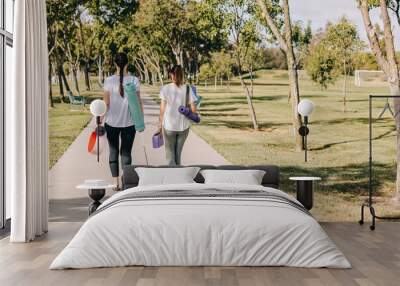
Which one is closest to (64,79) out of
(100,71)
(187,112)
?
(100,71)

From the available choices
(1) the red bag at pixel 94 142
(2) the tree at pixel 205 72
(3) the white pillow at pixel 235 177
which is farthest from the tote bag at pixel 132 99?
(3) the white pillow at pixel 235 177

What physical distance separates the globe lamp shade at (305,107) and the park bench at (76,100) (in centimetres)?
247

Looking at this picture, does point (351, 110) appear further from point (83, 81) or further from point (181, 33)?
point (83, 81)

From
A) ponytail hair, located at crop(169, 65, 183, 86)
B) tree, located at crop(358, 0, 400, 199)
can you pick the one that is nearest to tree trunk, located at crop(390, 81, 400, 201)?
tree, located at crop(358, 0, 400, 199)

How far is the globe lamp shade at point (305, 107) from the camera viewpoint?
7.69m

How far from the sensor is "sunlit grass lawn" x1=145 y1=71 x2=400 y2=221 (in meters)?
7.82

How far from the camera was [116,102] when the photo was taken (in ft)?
25.0

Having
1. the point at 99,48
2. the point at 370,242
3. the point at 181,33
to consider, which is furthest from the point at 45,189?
the point at 370,242

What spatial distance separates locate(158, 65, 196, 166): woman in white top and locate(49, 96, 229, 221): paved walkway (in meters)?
0.10

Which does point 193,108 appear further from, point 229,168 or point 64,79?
point 64,79

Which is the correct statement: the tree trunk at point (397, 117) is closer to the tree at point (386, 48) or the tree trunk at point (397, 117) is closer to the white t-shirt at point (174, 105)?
the tree at point (386, 48)

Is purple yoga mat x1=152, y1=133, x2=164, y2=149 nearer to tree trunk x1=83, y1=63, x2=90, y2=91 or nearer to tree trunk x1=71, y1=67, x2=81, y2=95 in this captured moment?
tree trunk x1=83, y1=63, x2=90, y2=91

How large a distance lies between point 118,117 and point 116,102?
169 mm

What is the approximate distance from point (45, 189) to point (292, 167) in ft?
9.31
